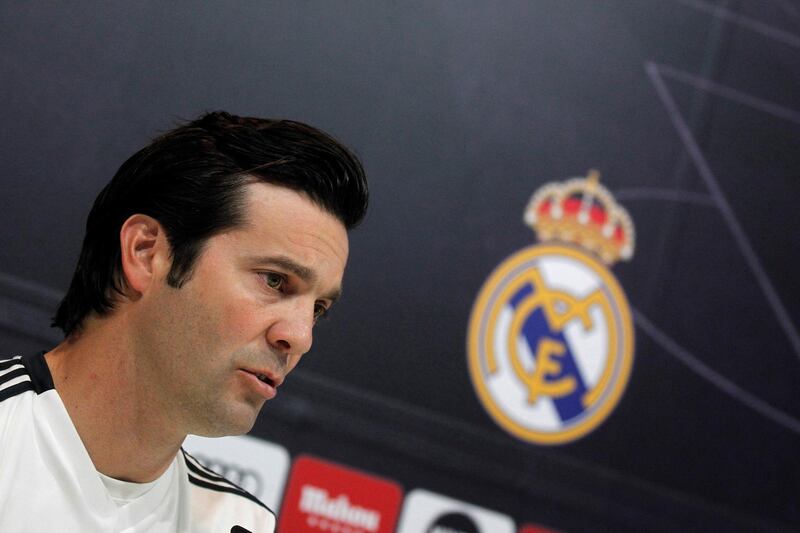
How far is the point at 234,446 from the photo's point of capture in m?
1.76

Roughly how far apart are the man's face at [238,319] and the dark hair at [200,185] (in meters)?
0.02

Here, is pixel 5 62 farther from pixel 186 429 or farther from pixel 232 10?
pixel 186 429

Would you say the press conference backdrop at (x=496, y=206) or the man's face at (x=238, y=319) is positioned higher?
the press conference backdrop at (x=496, y=206)

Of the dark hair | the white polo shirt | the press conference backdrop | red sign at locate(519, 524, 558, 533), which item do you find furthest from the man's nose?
red sign at locate(519, 524, 558, 533)

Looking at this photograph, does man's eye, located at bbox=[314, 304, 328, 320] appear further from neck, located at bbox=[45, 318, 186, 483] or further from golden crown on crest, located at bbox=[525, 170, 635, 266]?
golden crown on crest, located at bbox=[525, 170, 635, 266]

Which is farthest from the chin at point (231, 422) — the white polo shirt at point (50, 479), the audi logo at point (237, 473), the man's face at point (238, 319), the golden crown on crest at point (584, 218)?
the golden crown on crest at point (584, 218)

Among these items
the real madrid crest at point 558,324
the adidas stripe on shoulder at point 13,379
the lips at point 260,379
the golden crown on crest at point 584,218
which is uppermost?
the golden crown on crest at point 584,218

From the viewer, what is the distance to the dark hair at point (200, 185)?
1.11 m

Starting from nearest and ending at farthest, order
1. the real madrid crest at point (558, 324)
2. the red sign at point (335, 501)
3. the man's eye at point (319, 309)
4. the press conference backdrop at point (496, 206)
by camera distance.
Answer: the man's eye at point (319, 309)
the press conference backdrop at point (496, 206)
the red sign at point (335, 501)
the real madrid crest at point (558, 324)

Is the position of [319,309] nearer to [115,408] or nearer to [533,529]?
[115,408]

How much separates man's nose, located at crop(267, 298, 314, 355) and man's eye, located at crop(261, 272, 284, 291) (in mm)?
22

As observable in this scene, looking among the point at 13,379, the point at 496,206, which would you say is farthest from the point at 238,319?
the point at 496,206

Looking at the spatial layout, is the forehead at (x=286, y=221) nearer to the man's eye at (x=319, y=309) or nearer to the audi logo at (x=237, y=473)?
the man's eye at (x=319, y=309)

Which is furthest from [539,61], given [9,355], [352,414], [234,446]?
[9,355]
